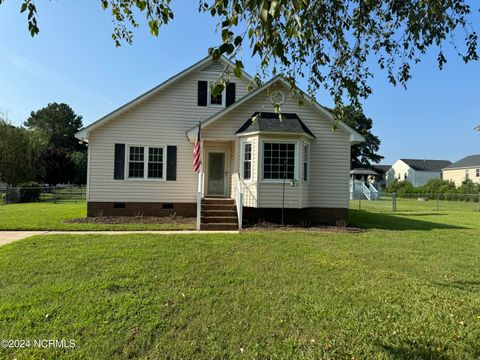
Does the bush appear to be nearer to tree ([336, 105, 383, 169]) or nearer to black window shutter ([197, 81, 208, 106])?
black window shutter ([197, 81, 208, 106])

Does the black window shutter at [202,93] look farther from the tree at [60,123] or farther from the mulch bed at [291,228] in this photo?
the tree at [60,123]

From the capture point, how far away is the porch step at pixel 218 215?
10.7 metres

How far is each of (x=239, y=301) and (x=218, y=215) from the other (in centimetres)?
716

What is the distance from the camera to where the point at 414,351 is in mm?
3102

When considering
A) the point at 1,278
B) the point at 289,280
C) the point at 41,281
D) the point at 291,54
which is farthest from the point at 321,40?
the point at 1,278

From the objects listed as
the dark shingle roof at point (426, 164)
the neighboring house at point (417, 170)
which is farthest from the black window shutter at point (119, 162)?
the dark shingle roof at point (426, 164)

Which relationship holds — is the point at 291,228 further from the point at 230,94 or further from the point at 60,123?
the point at 60,123

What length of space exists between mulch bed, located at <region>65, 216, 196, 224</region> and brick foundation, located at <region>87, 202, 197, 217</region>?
347mm

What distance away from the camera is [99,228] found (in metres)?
10.2

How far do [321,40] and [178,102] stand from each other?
394 inches

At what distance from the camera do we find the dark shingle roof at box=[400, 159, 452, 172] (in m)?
64.4

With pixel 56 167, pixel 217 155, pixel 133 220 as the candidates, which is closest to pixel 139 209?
pixel 133 220

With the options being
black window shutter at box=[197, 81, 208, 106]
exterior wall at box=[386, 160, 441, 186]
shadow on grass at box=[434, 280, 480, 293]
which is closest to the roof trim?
black window shutter at box=[197, 81, 208, 106]

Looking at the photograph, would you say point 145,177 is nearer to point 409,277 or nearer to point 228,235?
point 228,235
